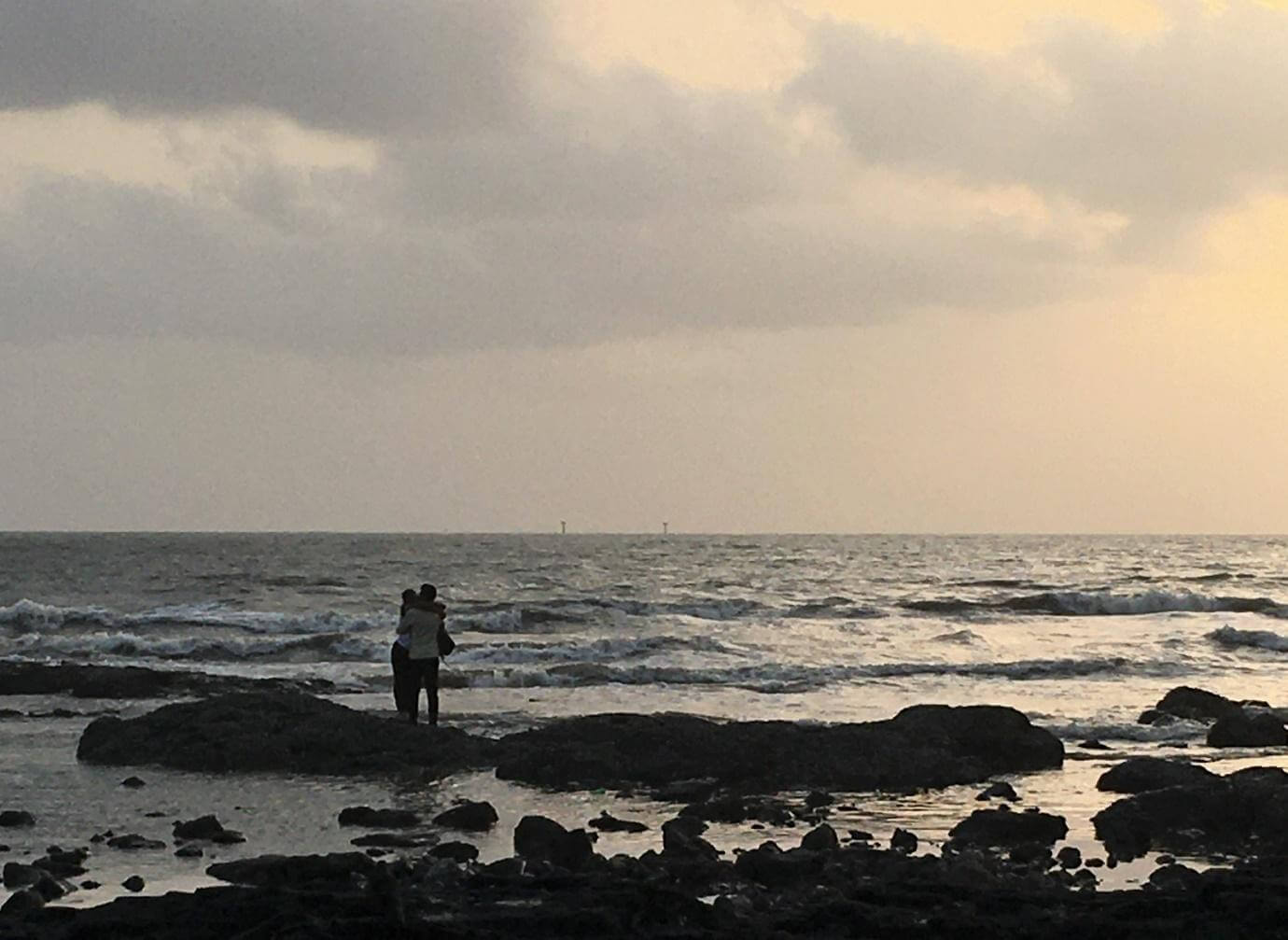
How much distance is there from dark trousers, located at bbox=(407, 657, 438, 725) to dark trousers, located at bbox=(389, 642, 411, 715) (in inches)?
1.6

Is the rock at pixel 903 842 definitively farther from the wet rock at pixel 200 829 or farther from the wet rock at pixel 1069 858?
the wet rock at pixel 200 829

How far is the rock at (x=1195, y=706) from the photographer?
23.0m

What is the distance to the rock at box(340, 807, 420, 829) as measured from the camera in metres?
13.4

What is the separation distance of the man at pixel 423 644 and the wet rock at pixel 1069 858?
8.64 metres

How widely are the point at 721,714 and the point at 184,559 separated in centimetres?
6775

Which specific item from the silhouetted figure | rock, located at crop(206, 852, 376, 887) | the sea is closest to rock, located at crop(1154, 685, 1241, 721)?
the sea

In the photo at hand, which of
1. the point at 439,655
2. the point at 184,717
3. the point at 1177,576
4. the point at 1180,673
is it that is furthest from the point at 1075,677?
the point at 1177,576

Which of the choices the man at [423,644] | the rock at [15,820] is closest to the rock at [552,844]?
the rock at [15,820]

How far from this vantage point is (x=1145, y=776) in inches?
607

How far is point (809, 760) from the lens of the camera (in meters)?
16.3

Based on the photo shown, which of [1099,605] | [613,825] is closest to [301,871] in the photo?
[613,825]

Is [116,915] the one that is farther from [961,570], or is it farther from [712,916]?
[961,570]

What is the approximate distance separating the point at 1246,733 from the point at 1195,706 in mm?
3088

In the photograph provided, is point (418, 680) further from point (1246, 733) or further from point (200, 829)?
point (1246, 733)
